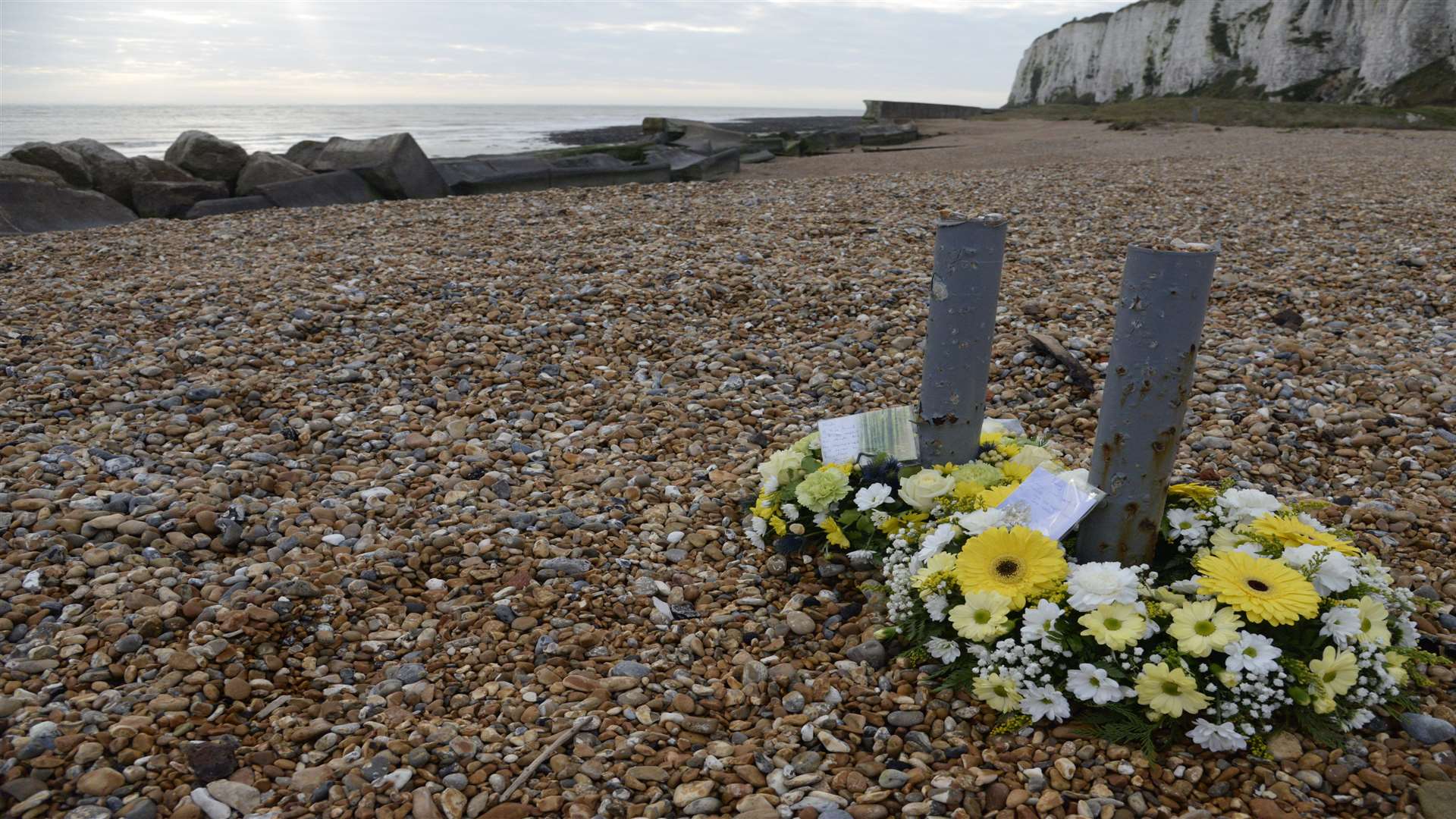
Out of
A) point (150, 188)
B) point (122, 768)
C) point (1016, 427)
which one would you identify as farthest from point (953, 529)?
point (150, 188)

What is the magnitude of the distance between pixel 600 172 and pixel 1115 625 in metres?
12.7

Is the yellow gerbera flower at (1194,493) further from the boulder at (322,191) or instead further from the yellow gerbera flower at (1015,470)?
the boulder at (322,191)

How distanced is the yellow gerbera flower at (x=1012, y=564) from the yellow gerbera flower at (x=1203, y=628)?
0.32m

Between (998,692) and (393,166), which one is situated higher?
(393,166)

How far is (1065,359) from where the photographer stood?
5.00m

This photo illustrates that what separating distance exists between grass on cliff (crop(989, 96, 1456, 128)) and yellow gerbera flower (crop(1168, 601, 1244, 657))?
1101 inches

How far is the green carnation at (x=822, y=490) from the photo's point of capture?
318cm

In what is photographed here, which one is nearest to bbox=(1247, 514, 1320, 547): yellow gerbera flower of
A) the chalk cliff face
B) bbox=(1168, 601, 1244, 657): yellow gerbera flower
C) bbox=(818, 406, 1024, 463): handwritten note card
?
bbox=(1168, 601, 1244, 657): yellow gerbera flower

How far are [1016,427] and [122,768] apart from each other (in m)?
3.21

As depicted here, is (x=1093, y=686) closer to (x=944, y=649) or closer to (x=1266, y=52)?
(x=944, y=649)

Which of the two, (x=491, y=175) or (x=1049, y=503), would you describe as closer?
(x=1049, y=503)

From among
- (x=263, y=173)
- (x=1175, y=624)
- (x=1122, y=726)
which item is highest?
(x=263, y=173)

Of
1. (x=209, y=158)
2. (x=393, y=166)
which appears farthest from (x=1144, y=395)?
→ (x=209, y=158)

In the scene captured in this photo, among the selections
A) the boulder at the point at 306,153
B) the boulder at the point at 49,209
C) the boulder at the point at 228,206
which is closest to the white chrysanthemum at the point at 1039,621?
the boulder at the point at 49,209
